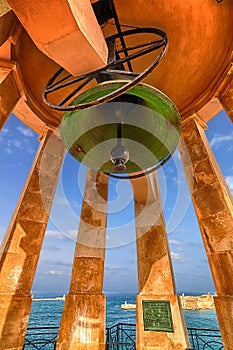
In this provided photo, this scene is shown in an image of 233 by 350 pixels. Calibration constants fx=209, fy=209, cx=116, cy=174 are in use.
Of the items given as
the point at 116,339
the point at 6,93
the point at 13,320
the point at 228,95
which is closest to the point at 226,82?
the point at 228,95

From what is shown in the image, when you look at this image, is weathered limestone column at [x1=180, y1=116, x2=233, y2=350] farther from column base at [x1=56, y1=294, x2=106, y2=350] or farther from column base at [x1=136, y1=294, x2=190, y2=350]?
column base at [x1=56, y1=294, x2=106, y2=350]

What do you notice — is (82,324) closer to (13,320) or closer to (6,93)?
(13,320)

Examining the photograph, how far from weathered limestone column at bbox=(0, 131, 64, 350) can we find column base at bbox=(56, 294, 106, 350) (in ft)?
2.52

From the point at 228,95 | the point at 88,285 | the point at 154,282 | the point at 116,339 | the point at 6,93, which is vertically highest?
the point at 228,95

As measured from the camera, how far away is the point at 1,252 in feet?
12.1

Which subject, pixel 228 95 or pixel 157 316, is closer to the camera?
pixel 228 95

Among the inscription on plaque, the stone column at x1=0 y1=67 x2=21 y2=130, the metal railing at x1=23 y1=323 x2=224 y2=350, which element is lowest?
the metal railing at x1=23 y1=323 x2=224 y2=350

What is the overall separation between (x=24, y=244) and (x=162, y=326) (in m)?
3.24

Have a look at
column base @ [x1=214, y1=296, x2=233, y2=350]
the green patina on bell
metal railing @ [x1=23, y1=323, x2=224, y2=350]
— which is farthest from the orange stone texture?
metal railing @ [x1=23, y1=323, x2=224, y2=350]

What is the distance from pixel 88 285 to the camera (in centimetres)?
420

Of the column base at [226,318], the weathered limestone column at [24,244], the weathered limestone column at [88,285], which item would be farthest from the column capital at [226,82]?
the weathered limestone column at [24,244]

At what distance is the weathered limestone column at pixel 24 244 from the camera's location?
331 centimetres

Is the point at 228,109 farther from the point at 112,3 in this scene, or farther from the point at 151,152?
the point at 112,3

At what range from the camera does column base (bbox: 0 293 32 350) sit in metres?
3.19
